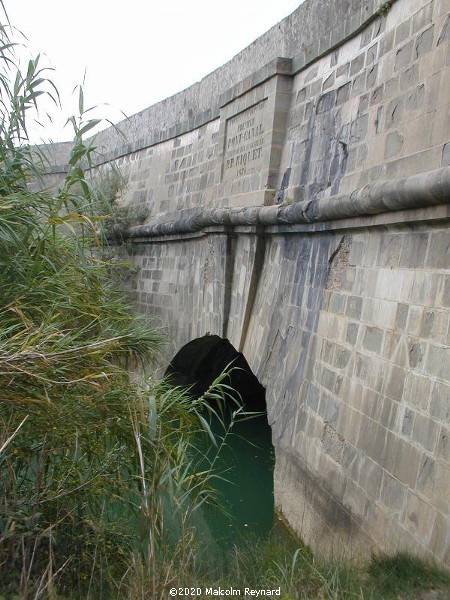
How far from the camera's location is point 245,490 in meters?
8.05

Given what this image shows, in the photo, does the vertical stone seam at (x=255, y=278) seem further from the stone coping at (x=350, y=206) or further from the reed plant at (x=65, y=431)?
the reed plant at (x=65, y=431)

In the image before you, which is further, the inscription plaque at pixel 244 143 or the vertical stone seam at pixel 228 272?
the vertical stone seam at pixel 228 272

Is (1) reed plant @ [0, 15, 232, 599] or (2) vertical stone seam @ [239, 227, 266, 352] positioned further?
(2) vertical stone seam @ [239, 227, 266, 352]

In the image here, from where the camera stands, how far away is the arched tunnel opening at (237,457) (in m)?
6.68

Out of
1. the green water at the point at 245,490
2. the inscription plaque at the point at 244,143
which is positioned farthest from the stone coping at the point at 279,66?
the green water at the point at 245,490

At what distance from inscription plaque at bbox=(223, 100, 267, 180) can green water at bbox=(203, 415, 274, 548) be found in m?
2.43

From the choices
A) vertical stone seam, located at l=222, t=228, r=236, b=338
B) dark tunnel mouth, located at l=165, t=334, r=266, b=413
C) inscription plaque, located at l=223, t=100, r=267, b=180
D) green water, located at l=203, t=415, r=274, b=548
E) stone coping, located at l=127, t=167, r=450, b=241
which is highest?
inscription plaque, located at l=223, t=100, r=267, b=180

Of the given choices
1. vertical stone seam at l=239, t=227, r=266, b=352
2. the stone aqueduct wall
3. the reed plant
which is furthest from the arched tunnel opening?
the reed plant

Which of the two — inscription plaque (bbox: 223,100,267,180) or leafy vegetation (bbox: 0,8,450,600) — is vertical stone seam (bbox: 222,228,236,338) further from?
leafy vegetation (bbox: 0,8,450,600)

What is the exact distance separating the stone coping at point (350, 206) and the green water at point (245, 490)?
154cm

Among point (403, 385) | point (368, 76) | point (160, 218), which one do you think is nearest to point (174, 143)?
point (160, 218)

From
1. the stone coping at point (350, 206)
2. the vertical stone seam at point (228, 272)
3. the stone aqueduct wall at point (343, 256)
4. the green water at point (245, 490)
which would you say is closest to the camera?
the stone coping at point (350, 206)

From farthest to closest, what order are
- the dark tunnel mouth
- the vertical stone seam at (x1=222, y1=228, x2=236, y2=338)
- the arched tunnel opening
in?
the dark tunnel mouth, the vertical stone seam at (x1=222, y1=228, x2=236, y2=338), the arched tunnel opening

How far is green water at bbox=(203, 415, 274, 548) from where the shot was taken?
21.0 ft
